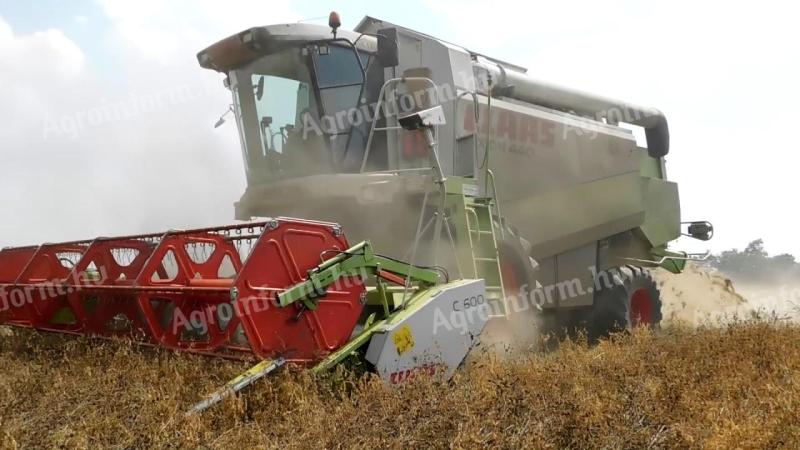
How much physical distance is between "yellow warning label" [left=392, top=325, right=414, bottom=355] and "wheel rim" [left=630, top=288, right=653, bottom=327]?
440cm

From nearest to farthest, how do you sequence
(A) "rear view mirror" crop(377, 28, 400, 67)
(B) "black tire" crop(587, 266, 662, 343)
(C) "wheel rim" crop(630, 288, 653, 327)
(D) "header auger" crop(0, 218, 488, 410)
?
1. (D) "header auger" crop(0, 218, 488, 410)
2. (A) "rear view mirror" crop(377, 28, 400, 67)
3. (B) "black tire" crop(587, 266, 662, 343)
4. (C) "wheel rim" crop(630, 288, 653, 327)

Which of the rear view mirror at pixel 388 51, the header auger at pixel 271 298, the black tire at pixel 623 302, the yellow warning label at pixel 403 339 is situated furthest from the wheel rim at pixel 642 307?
the yellow warning label at pixel 403 339

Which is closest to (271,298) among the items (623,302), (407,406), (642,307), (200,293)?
(200,293)

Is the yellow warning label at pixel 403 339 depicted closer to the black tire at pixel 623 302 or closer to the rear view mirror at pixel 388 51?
the rear view mirror at pixel 388 51

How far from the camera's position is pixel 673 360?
3885mm

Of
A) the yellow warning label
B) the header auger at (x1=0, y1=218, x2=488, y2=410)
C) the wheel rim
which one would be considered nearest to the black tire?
the wheel rim

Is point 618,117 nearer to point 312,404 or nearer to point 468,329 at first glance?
point 468,329

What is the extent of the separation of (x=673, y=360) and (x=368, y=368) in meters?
1.84

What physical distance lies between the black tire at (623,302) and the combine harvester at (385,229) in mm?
20

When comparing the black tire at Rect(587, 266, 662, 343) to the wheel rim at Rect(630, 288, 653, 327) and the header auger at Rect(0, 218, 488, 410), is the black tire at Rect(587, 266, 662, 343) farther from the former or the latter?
the header auger at Rect(0, 218, 488, 410)

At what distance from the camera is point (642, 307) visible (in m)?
7.26

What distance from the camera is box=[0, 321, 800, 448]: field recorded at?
2.45 meters

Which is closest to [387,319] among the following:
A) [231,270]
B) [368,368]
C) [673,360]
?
[368,368]

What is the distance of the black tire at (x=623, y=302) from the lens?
6742 millimetres
